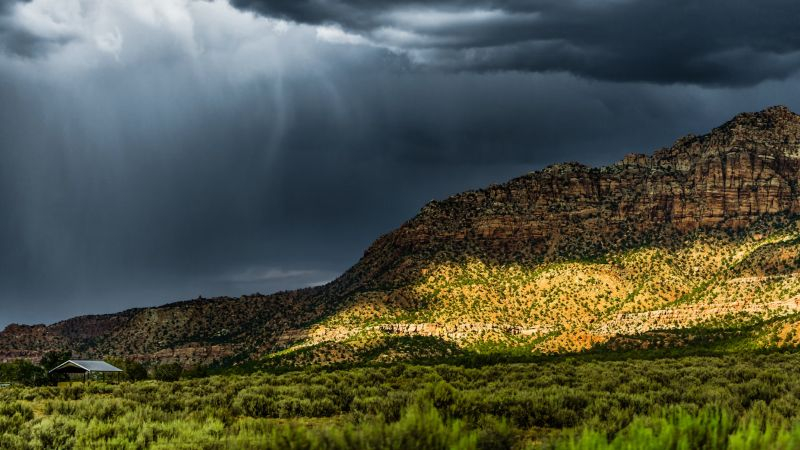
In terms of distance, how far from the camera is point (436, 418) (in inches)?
388

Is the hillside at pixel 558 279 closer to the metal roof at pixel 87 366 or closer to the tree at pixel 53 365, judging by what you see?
the tree at pixel 53 365

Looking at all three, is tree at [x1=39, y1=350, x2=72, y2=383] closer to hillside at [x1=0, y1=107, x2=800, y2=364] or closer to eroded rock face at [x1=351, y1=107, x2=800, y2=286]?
hillside at [x1=0, y1=107, x2=800, y2=364]

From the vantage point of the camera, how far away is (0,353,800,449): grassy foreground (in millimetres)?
9547

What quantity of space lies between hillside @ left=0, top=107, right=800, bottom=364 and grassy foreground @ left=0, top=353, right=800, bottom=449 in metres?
61.2

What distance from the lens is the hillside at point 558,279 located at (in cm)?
9944

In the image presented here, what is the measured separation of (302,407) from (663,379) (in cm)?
1351

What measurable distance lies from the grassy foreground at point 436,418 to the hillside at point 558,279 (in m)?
61.2

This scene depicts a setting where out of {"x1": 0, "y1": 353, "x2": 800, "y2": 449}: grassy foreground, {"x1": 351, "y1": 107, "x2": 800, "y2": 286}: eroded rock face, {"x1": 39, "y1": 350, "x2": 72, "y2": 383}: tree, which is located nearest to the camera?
{"x1": 0, "y1": 353, "x2": 800, "y2": 449}: grassy foreground

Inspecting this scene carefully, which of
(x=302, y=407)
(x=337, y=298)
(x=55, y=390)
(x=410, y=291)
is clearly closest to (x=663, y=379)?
(x=302, y=407)

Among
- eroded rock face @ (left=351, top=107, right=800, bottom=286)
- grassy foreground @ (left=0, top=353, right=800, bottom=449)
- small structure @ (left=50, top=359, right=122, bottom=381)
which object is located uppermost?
eroded rock face @ (left=351, top=107, right=800, bottom=286)

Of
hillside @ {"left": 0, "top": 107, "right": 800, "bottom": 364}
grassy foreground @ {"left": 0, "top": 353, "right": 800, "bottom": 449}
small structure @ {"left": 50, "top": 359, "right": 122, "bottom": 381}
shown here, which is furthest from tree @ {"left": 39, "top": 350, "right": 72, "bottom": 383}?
grassy foreground @ {"left": 0, "top": 353, "right": 800, "bottom": 449}

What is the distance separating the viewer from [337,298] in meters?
137

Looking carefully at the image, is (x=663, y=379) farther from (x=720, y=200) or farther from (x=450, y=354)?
(x=720, y=200)

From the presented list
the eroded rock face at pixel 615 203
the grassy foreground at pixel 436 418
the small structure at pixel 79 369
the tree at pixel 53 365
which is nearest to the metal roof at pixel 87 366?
the small structure at pixel 79 369
